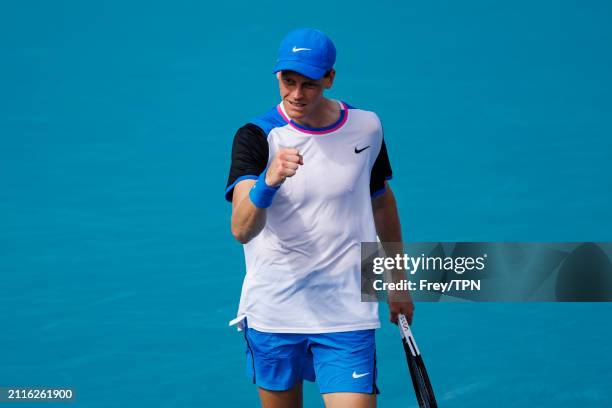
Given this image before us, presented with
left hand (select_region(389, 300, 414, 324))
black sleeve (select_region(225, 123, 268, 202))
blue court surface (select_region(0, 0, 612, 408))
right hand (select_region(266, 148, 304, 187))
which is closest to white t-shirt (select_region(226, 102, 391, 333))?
black sleeve (select_region(225, 123, 268, 202))

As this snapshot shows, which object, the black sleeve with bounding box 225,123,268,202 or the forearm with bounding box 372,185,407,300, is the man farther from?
the forearm with bounding box 372,185,407,300

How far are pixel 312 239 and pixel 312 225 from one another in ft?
0.20

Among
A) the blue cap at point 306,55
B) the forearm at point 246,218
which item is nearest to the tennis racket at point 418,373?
the forearm at point 246,218

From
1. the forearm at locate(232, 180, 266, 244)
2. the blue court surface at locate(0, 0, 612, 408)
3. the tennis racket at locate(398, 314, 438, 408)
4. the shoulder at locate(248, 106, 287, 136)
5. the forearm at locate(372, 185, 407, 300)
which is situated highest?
the blue court surface at locate(0, 0, 612, 408)

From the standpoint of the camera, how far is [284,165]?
460 cm

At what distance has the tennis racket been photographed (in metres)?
5.50

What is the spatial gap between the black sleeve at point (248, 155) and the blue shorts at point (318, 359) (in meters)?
0.67

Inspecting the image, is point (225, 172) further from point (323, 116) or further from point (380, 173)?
→ point (323, 116)

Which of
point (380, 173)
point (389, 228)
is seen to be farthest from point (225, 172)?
point (380, 173)

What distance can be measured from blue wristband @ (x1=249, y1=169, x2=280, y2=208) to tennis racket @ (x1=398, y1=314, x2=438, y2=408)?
3.75 feet

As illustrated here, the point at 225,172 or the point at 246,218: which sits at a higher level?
the point at 225,172

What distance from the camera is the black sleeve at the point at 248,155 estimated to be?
5.12 m

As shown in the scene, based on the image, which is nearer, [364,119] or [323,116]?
[323,116]

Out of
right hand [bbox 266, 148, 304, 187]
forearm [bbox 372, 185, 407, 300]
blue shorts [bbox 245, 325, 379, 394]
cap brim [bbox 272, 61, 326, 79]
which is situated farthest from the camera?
forearm [bbox 372, 185, 407, 300]
